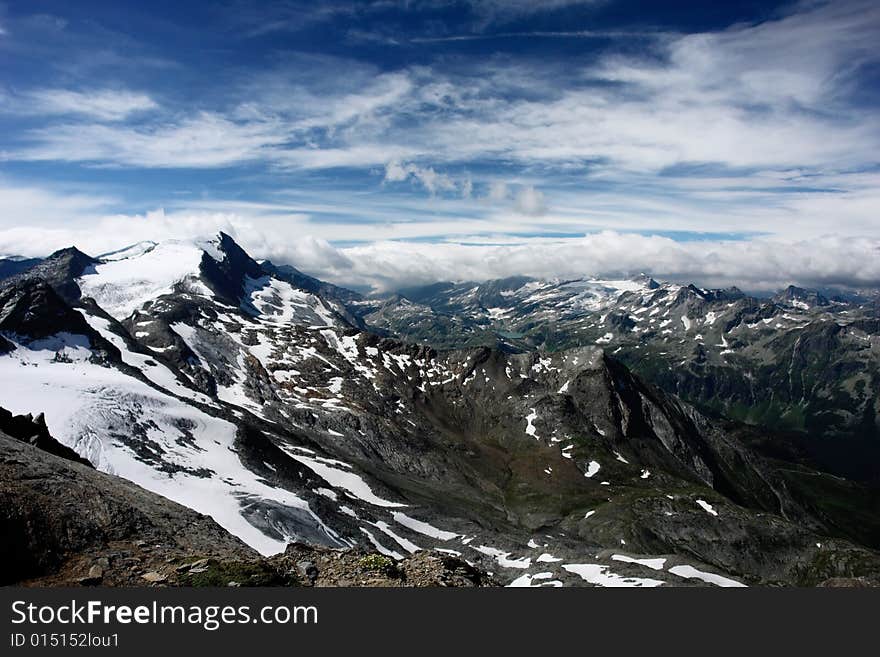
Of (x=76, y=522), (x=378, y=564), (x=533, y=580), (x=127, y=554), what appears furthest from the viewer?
(x=533, y=580)

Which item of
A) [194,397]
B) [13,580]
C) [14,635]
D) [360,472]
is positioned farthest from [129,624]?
[194,397]

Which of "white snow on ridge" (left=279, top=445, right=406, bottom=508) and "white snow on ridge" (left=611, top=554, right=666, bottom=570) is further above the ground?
"white snow on ridge" (left=611, top=554, right=666, bottom=570)

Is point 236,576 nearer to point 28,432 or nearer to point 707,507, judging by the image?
point 28,432

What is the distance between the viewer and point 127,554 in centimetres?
2272

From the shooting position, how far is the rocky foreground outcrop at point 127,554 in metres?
20.1

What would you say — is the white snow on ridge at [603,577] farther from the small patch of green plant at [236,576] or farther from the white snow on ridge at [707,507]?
the white snow on ridge at [707,507]

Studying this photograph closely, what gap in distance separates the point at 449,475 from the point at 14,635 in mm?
187231

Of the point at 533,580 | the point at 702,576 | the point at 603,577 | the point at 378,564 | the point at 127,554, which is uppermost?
the point at 127,554

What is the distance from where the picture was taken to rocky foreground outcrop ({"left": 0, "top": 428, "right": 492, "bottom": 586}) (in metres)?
20.1

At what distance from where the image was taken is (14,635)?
14273 millimetres

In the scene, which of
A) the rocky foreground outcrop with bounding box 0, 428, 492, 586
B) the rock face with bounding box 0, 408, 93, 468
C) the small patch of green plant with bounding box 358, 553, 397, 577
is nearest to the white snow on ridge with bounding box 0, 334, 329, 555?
the rock face with bounding box 0, 408, 93, 468

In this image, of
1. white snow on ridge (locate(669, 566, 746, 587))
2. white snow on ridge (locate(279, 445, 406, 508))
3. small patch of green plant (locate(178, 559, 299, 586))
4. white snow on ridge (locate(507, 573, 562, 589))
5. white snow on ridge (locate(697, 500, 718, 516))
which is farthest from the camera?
white snow on ridge (locate(697, 500, 718, 516))

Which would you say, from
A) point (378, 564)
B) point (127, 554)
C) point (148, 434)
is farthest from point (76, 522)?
point (148, 434)

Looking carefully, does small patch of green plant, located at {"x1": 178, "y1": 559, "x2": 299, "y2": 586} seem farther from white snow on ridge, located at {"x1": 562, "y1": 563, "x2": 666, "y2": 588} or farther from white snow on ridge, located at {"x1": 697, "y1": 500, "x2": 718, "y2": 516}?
white snow on ridge, located at {"x1": 697, "y1": 500, "x2": 718, "y2": 516}
